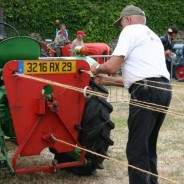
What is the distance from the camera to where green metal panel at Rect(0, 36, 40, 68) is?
475cm

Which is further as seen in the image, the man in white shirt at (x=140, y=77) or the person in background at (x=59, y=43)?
the person in background at (x=59, y=43)

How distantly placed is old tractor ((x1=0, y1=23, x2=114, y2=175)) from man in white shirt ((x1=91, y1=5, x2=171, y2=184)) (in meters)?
0.30

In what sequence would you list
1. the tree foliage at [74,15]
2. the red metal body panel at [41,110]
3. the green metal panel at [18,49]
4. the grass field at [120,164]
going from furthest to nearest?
the tree foliage at [74,15] → the grass field at [120,164] → the green metal panel at [18,49] → the red metal body panel at [41,110]

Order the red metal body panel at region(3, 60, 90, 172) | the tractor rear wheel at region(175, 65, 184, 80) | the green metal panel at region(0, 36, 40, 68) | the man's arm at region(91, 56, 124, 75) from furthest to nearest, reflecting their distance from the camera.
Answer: the tractor rear wheel at region(175, 65, 184, 80), the green metal panel at region(0, 36, 40, 68), the red metal body panel at region(3, 60, 90, 172), the man's arm at region(91, 56, 124, 75)

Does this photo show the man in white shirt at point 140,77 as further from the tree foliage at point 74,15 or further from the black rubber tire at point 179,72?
the tree foliage at point 74,15

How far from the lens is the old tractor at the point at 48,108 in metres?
4.39

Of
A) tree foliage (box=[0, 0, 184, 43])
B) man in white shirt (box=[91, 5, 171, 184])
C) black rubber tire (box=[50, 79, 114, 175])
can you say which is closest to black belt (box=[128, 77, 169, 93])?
man in white shirt (box=[91, 5, 171, 184])

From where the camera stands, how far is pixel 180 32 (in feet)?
66.1

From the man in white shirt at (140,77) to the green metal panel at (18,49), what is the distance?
37.2 inches

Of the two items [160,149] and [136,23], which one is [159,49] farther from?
[160,149]

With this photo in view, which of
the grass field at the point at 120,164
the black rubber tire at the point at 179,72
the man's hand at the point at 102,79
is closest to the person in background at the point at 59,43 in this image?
the black rubber tire at the point at 179,72

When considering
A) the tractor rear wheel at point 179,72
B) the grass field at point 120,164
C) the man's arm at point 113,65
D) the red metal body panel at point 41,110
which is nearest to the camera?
the man's arm at point 113,65

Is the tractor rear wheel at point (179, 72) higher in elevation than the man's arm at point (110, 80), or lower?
lower

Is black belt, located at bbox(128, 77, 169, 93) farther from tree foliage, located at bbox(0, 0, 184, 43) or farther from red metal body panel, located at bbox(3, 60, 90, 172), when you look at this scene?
tree foliage, located at bbox(0, 0, 184, 43)
